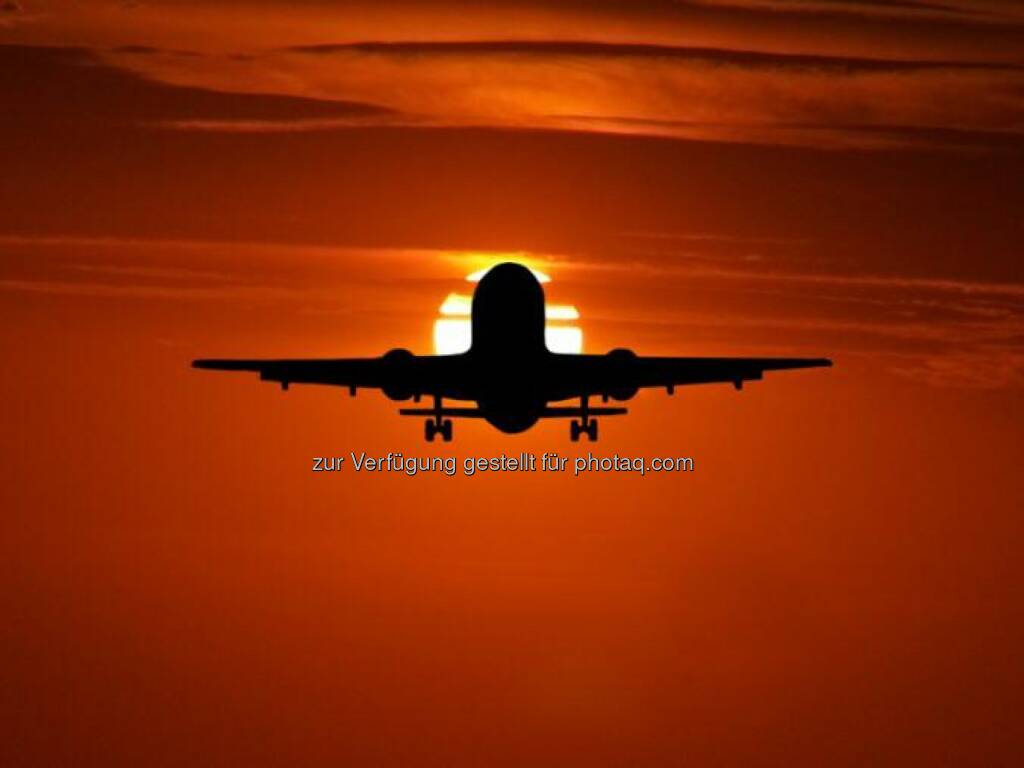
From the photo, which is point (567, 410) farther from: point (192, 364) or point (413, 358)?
point (192, 364)

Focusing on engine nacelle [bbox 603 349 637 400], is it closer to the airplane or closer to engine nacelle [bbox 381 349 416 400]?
the airplane

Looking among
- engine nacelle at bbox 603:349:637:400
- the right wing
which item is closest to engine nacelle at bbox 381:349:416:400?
the right wing

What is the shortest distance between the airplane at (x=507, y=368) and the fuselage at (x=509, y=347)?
0.04m

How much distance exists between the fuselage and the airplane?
4cm

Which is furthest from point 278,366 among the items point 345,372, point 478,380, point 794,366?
point 794,366

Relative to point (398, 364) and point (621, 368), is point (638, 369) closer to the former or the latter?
point (621, 368)

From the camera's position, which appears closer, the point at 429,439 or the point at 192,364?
the point at 192,364

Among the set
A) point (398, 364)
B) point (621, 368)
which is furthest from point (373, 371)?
point (621, 368)

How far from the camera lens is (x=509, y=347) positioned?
69.3m

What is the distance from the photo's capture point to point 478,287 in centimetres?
7150

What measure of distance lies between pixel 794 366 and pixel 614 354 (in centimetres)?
664

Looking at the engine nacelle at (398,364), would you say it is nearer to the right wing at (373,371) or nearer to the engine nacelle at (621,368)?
the right wing at (373,371)

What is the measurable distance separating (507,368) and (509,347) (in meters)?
0.79

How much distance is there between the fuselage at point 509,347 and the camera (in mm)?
69188
